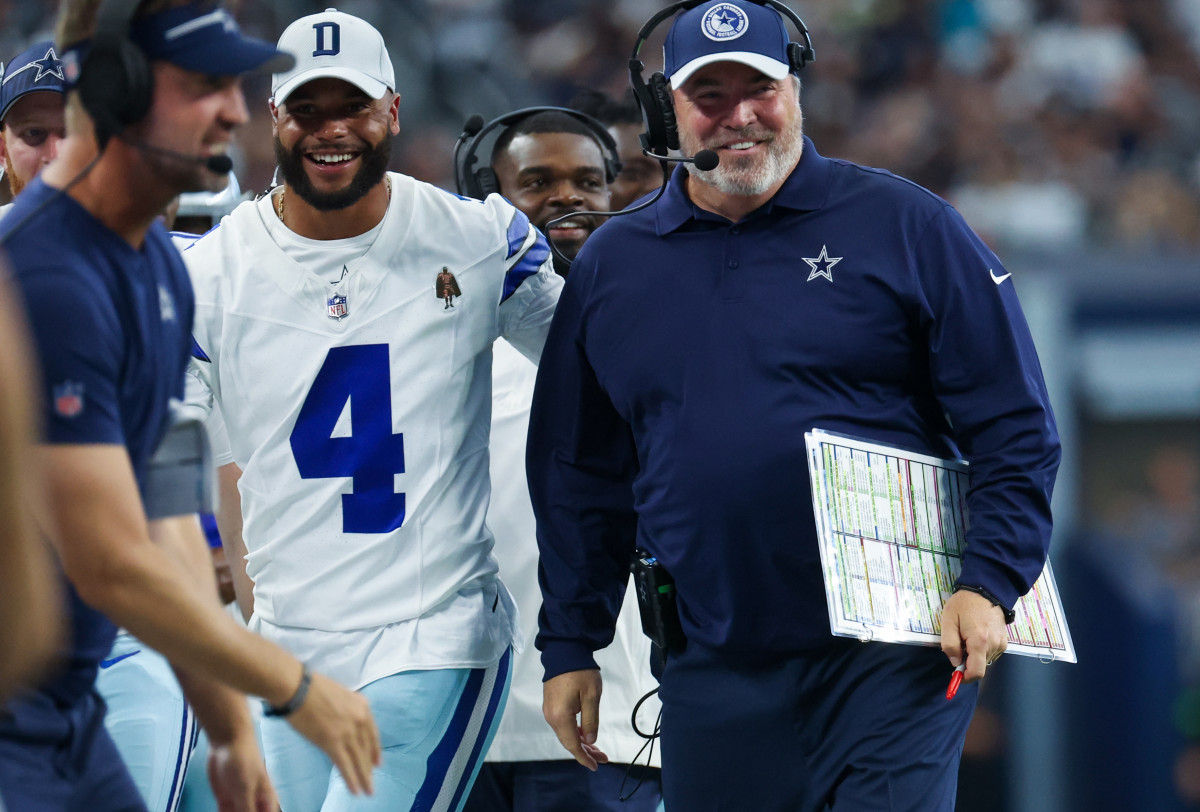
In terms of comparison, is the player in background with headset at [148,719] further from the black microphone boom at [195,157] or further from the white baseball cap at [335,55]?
the black microphone boom at [195,157]

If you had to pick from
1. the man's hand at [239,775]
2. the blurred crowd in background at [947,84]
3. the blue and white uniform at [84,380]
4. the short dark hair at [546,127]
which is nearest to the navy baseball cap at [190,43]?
the blue and white uniform at [84,380]

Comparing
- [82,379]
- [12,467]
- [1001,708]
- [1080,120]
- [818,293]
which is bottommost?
[1001,708]

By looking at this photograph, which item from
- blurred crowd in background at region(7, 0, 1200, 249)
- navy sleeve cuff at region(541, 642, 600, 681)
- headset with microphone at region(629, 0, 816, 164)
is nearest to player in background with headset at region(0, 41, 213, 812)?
navy sleeve cuff at region(541, 642, 600, 681)

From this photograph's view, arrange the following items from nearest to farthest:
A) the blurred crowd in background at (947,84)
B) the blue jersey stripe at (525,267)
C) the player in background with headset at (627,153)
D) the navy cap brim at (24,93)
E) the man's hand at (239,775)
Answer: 1. the man's hand at (239,775)
2. the blue jersey stripe at (525,267)
3. the navy cap brim at (24,93)
4. the player in background with headset at (627,153)
5. the blurred crowd in background at (947,84)

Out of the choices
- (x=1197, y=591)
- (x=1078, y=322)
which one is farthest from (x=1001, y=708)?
(x=1078, y=322)

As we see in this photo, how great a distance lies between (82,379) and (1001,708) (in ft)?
20.8

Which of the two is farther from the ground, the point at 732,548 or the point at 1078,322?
the point at 1078,322

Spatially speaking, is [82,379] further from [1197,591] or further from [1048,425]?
[1197,591]

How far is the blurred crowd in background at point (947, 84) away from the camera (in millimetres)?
10180

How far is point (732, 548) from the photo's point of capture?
122 inches

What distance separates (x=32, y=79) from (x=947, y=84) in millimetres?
8361

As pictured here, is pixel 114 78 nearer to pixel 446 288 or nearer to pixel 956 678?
pixel 446 288

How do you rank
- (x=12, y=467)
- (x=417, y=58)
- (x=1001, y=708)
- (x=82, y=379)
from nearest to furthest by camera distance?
(x=12, y=467)
(x=82, y=379)
(x=1001, y=708)
(x=417, y=58)

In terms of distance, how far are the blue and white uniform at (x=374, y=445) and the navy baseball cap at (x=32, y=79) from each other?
0.62 m
